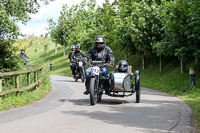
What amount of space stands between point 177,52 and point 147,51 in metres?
7.91

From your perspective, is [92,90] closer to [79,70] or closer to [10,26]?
[10,26]

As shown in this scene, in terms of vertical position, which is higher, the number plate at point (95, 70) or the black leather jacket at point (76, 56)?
the black leather jacket at point (76, 56)

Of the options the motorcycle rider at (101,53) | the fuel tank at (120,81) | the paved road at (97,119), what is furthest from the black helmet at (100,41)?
the paved road at (97,119)

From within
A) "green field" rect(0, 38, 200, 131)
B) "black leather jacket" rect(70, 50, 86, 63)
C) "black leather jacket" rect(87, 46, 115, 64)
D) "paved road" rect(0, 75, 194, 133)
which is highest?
"black leather jacket" rect(70, 50, 86, 63)

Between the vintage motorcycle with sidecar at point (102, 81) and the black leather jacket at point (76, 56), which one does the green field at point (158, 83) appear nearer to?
the black leather jacket at point (76, 56)

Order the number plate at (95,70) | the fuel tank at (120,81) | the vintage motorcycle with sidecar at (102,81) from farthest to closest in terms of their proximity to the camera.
Answer: the fuel tank at (120,81) < the number plate at (95,70) < the vintage motorcycle with sidecar at (102,81)

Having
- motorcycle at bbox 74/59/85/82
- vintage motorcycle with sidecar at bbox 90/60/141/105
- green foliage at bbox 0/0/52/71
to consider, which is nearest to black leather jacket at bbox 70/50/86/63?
motorcycle at bbox 74/59/85/82

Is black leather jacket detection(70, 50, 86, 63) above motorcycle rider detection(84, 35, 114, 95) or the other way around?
above

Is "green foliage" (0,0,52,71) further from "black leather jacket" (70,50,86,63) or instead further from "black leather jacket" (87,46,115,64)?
"black leather jacket" (70,50,86,63)

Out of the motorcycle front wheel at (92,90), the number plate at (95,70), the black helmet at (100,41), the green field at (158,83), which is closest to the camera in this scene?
the motorcycle front wheel at (92,90)

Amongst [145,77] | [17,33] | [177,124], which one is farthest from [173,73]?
[177,124]

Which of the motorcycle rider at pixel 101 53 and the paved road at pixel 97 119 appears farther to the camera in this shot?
the motorcycle rider at pixel 101 53

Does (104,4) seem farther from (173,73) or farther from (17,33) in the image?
(17,33)

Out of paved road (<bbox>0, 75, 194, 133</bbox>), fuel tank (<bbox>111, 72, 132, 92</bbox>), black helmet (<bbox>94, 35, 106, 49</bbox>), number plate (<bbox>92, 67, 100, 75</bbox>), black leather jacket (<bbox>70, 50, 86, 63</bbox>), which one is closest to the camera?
paved road (<bbox>0, 75, 194, 133</bbox>)
